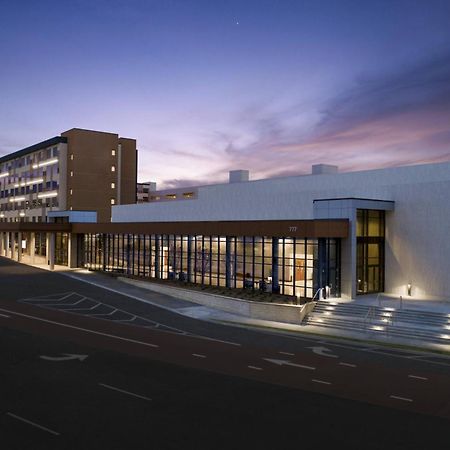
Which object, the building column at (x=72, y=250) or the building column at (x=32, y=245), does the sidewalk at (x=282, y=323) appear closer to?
the building column at (x=72, y=250)

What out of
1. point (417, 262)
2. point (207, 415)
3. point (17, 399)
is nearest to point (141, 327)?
point (17, 399)

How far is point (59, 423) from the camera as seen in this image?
1515 cm

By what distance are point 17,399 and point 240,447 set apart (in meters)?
8.57

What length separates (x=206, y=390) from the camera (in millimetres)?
18703

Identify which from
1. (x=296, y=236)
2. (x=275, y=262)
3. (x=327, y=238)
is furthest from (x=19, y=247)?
(x=327, y=238)

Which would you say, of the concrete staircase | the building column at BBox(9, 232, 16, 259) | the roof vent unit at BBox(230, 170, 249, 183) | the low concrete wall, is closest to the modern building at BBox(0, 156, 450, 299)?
the concrete staircase

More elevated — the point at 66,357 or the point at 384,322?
the point at 384,322

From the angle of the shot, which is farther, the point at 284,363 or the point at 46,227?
the point at 46,227

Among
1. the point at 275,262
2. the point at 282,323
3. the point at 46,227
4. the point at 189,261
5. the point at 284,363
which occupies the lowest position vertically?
the point at 282,323

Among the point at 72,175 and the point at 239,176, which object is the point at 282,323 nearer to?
the point at 239,176

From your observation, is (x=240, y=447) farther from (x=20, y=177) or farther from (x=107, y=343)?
(x=20, y=177)

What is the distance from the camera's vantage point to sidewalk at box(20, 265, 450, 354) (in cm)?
2873

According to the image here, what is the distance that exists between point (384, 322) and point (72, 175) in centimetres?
6552

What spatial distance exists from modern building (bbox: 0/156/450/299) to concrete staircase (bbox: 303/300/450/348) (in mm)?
3440
